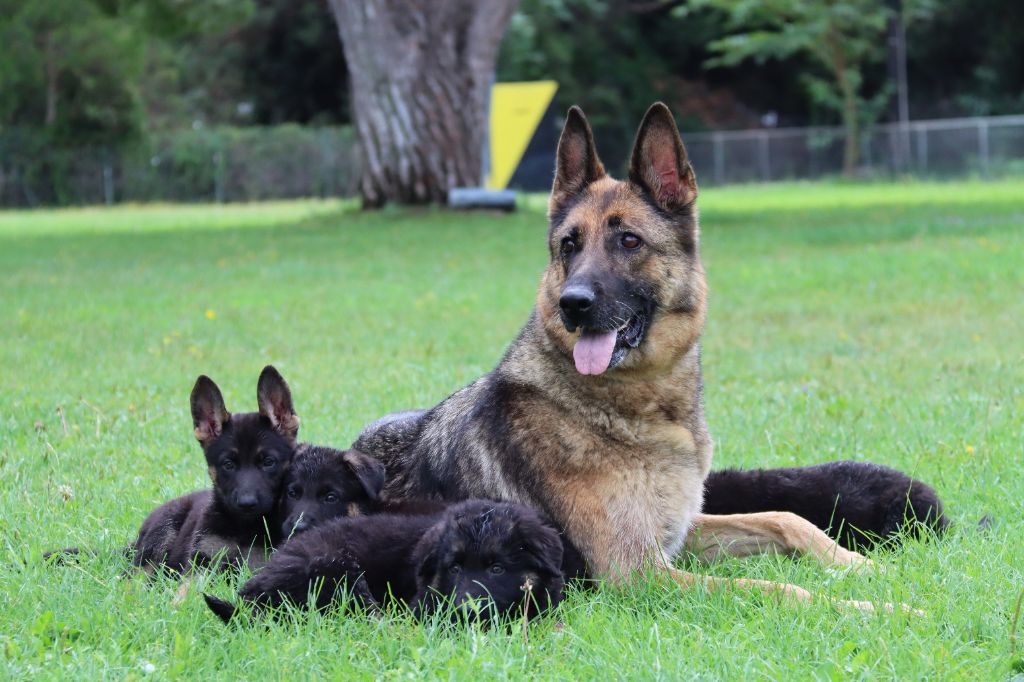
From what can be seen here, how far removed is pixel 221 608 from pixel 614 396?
1.85 metres

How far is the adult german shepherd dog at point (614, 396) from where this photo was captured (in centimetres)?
527

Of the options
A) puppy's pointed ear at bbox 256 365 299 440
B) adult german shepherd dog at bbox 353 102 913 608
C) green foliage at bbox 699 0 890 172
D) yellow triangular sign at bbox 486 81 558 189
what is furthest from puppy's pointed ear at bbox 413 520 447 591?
green foliage at bbox 699 0 890 172

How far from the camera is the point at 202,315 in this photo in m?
14.4

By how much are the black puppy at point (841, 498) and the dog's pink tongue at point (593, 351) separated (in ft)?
4.42

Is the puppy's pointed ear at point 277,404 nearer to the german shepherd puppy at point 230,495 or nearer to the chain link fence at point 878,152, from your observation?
the german shepherd puppy at point 230,495

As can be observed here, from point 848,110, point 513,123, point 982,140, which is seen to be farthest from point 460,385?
point 848,110

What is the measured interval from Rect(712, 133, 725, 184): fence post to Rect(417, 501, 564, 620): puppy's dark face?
47.6 m

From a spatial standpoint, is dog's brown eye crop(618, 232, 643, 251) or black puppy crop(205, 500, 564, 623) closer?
black puppy crop(205, 500, 564, 623)

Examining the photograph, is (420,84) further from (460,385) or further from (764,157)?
(764,157)

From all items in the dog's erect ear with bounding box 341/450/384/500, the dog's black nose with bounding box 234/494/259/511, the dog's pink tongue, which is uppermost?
the dog's pink tongue

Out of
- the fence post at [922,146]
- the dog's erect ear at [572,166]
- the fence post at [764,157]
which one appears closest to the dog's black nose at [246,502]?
the dog's erect ear at [572,166]

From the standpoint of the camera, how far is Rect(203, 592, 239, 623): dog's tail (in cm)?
457

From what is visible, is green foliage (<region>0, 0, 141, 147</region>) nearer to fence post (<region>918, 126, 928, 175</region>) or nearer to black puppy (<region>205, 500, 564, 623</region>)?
fence post (<region>918, 126, 928, 175</region>)

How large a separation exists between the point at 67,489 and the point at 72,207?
43.6 m
